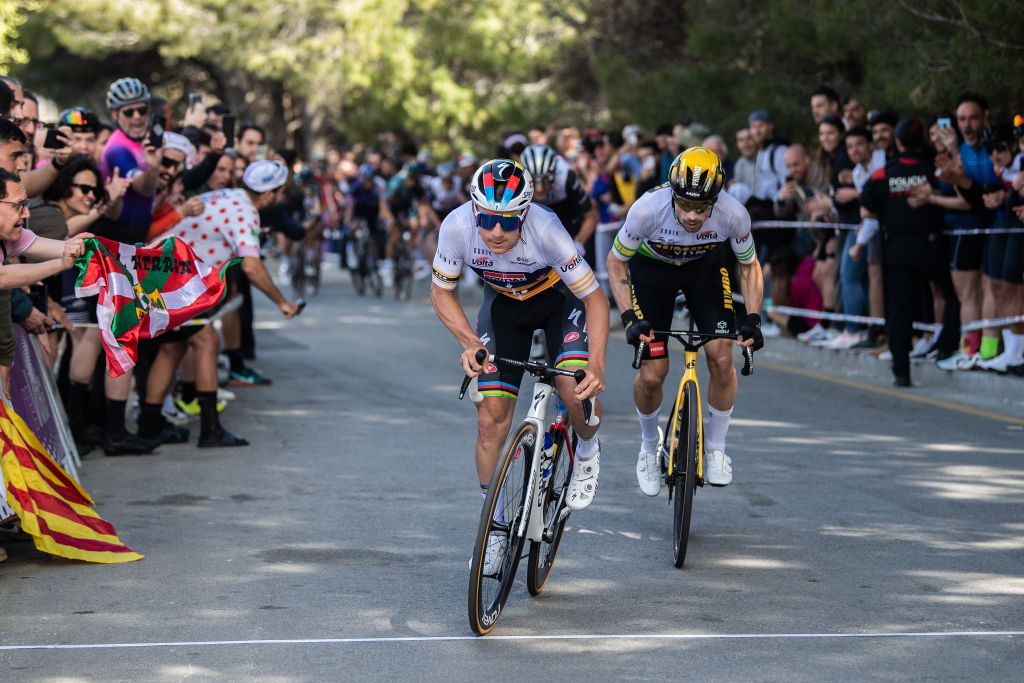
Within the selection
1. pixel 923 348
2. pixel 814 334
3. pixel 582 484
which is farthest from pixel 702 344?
pixel 814 334

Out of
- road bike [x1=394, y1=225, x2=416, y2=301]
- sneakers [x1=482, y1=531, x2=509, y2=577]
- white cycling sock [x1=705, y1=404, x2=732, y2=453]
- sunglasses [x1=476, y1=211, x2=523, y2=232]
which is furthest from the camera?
road bike [x1=394, y1=225, x2=416, y2=301]

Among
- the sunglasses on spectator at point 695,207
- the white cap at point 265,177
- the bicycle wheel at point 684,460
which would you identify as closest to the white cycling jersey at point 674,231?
the sunglasses on spectator at point 695,207

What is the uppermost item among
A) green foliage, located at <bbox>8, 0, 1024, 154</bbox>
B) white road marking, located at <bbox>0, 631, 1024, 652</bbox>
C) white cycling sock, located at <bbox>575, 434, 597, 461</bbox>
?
green foliage, located at <bbox>8, 0, 1024, 154</bbox>

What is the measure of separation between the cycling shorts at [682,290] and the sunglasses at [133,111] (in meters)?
4.36

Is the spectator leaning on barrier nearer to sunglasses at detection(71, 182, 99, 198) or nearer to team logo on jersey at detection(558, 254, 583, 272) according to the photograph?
sunglasses at detection(71, 182, 99, 198)

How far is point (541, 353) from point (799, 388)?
7.67 feet

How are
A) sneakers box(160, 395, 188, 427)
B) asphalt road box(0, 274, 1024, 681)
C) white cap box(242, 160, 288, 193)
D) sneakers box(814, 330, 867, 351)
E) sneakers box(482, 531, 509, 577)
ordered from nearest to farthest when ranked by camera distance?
asphalt road box(0, 274, 1024, 681) → sneakers box(482, 531, 509, 577) → sneakers box(160, 395, 188, 427) → white cap box(242, 160, 288, 193) → sneakers box(814, 330, 867, 351)

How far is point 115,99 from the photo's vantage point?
1135cm

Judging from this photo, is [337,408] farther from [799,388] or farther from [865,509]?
[865,509]

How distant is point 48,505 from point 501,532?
2408mm

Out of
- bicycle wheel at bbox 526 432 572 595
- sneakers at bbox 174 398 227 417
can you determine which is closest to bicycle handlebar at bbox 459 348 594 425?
bicycle wheel at bbox 526 432 572 595

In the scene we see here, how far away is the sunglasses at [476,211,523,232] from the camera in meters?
6.72

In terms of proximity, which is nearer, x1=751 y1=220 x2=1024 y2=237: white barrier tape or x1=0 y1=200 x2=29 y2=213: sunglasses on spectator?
x1=0 y1=200 x2=29 y2=213: sunglasses on spectator

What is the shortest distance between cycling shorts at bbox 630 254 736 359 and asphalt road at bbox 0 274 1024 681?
1.07m
